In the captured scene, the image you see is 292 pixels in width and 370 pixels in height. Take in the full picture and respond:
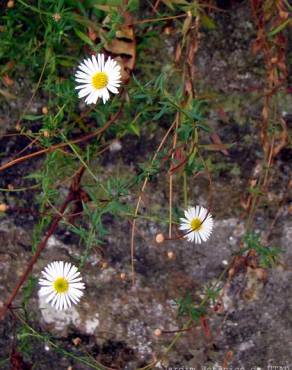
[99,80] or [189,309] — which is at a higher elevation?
[99,80]

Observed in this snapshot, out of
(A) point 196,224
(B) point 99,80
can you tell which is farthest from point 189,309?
(B) point 99,80

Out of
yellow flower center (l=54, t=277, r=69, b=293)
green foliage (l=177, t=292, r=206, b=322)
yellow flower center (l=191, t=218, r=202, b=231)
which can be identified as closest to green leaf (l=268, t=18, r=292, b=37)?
yellow flower center (l=191, t=218, r=202, b=231)

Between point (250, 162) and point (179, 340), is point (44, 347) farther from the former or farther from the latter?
point (250, 162)

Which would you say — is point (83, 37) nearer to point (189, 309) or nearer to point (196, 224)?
point (196, 224)

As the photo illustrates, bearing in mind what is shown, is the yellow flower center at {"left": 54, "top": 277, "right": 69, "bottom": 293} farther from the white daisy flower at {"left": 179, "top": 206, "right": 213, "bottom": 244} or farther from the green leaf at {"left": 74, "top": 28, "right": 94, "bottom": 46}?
the green leaf at {"left": 74, "top": 28, "right": 94, "bottom": 46}

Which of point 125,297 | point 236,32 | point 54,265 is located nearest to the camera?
point 54,265

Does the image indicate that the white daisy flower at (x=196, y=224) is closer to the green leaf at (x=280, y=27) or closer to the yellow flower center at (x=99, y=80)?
the yellow flower center at (x=99, y=80)

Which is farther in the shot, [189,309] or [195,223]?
[189,309]

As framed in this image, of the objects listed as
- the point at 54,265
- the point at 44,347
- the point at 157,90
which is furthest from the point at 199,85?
the point at 44,347
